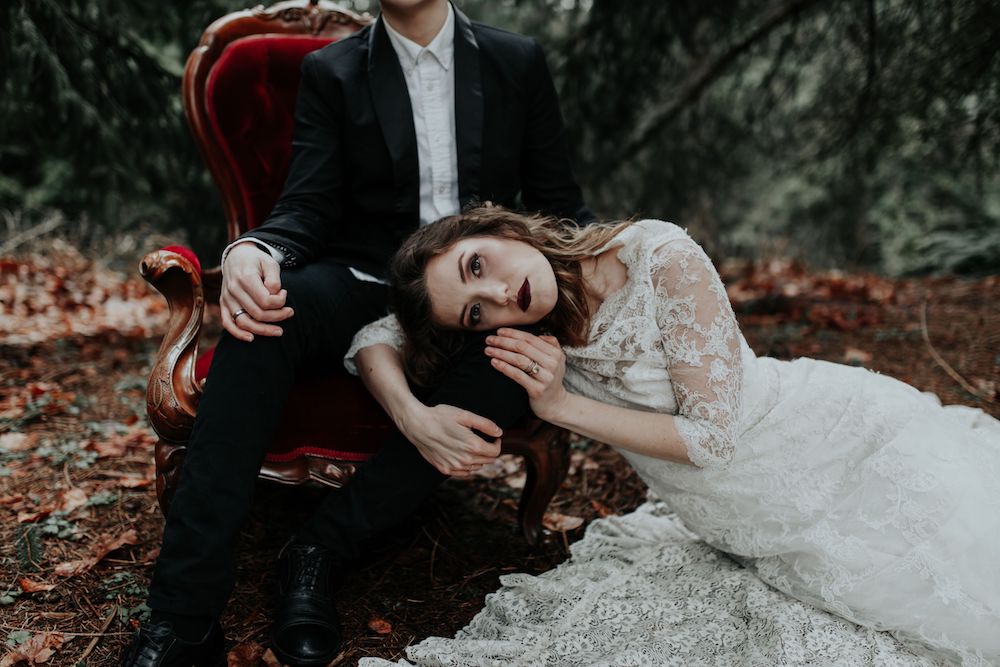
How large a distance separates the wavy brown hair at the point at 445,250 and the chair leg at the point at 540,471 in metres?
0.38

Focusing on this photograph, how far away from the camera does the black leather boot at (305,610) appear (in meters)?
1.84

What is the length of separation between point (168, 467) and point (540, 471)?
110 centimetres

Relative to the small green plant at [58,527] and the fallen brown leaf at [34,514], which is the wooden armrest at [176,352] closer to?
the small green plant at [58,527]

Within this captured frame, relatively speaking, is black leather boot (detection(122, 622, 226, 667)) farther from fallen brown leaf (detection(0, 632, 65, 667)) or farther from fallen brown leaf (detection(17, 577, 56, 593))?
fallen brown leaf (detection(17, 577, 56, 593))

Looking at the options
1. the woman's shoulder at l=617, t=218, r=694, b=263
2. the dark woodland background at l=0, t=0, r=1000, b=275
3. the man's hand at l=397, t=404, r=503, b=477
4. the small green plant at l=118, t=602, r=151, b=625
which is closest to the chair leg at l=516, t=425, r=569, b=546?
the man's hand at l=397, t=404, r=503, b=477

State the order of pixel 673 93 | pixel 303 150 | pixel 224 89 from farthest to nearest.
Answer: pixel 673 93, pixel 224 89, pixel 303 150

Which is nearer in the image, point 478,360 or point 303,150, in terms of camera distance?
point 478,360

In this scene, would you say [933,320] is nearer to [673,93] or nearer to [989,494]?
[673,93]

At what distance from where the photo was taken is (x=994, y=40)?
338 centimetres

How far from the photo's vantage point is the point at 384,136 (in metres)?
2.46

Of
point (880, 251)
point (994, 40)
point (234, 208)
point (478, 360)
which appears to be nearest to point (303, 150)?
point (234, 208)

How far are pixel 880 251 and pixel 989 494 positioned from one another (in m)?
7.10

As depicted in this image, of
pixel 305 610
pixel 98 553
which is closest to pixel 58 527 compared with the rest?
pixel 98 553

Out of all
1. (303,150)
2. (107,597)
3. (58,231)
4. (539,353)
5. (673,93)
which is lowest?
(58,231)
